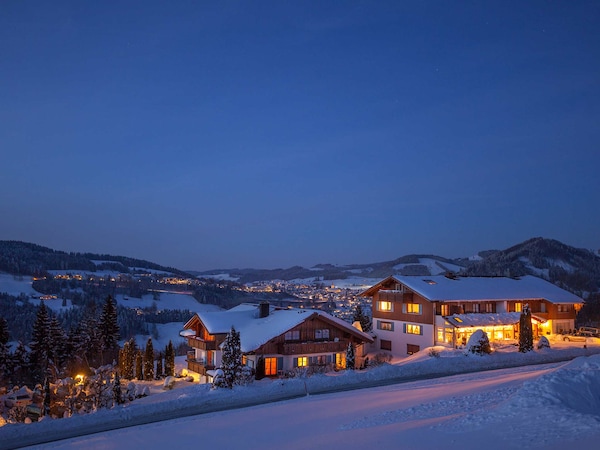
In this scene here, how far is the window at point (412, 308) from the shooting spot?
49.7 meters

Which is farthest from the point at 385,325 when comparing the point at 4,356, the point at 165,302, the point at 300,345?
the point at 165,302

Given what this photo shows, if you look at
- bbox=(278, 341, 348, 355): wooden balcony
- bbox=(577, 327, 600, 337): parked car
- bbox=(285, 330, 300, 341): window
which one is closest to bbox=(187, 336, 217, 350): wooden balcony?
bbox=(285, 330, 300, 341): window

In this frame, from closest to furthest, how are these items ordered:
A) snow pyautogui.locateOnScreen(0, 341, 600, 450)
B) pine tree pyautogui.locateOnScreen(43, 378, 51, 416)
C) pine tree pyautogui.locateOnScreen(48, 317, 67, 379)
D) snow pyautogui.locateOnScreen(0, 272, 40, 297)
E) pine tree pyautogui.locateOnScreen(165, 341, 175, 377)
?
snow pyautogui.locateOnScreen(0, 341, 600, 450)
pine tree pyautogui.locateOnScreen(43, 378, 51, 416)
pine tree pyautogui.locateOnScreen(165, 341, 175, 377)
pine tree pyautogui.locateOnScreen(48, 317, 67, 379)
snow pyautogui.locateOnScreen(0, 272, 40, 297)

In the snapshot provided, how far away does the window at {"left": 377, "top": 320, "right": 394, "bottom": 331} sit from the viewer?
53.1 metres

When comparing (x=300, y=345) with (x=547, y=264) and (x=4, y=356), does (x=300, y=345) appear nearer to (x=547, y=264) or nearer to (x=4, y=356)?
(x=4, y=356)

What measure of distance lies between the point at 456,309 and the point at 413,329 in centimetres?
450

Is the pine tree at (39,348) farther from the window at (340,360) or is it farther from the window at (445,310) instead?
the window at (445,310)

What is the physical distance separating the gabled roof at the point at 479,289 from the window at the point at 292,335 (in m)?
13.4

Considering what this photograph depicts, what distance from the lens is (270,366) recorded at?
39.7 metres

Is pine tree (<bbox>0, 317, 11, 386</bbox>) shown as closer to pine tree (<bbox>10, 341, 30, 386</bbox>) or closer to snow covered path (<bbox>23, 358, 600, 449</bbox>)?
pine tree (<bbox>10, 341, 30, 386</bbox>)

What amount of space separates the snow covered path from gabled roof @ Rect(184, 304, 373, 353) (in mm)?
13451

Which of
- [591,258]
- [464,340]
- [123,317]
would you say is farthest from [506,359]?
[591,258]

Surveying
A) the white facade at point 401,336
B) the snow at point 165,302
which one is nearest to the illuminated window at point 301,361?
the white facade at point 401,336

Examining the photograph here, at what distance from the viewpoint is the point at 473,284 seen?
53812mm
